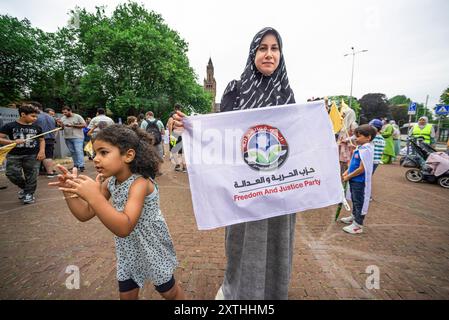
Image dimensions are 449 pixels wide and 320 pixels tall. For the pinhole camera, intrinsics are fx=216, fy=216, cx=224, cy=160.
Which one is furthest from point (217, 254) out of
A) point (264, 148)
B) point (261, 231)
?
point (264, 148)

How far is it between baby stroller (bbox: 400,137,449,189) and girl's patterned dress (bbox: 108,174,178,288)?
32.1 ft

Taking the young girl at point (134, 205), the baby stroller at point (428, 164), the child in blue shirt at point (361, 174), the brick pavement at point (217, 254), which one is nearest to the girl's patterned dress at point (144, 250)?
the young girl at point (134, 205)

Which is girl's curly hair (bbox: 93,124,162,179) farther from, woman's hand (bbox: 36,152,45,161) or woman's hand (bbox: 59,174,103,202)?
woman's hand (bbox: 36,152,45,161)

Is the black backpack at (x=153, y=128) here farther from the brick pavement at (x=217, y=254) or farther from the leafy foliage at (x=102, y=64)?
the leafy foliage at (x=102, y=64)

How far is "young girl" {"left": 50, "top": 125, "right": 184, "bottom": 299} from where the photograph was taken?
1549mm

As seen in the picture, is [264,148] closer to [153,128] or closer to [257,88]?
[257,88]

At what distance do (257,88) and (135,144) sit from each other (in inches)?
46.1

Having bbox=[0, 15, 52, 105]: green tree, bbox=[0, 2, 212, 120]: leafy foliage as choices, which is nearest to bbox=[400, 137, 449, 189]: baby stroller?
bbox=[0, 2, 212, 120]: leafy foliage

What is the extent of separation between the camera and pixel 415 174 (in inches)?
328

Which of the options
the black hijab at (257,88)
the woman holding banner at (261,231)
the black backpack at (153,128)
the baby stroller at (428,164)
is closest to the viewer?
the woman holding banner at (261,231)

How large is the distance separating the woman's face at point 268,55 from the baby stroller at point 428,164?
892 centimetres

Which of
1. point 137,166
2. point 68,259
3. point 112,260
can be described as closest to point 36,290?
point 68,259

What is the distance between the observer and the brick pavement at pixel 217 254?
2520mm
